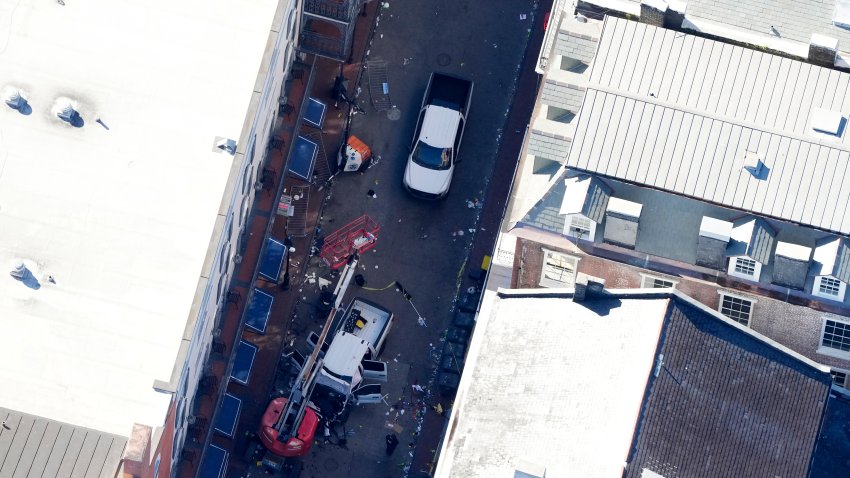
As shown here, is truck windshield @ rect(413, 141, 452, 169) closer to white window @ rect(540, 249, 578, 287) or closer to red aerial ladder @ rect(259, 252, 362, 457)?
red aerial ladder @ rect(259, 252, 362, 457)

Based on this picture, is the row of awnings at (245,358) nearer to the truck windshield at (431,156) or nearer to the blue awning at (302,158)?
the blue awning at (302,158)

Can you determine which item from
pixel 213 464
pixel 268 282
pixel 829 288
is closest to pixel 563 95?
pixel 829 288

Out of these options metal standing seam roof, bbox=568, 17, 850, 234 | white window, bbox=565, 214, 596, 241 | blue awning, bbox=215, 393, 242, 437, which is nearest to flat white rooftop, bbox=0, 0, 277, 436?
blue awning, bbox=215, 393, 242, 437

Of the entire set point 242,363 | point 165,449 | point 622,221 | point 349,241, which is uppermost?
point 622,221

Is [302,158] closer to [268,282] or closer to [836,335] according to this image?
[268,282]

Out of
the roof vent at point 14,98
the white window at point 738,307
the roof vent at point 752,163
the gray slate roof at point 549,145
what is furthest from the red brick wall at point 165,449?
the roof vent at point 752,163

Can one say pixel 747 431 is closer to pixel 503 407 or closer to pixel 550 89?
pixel 503 407
